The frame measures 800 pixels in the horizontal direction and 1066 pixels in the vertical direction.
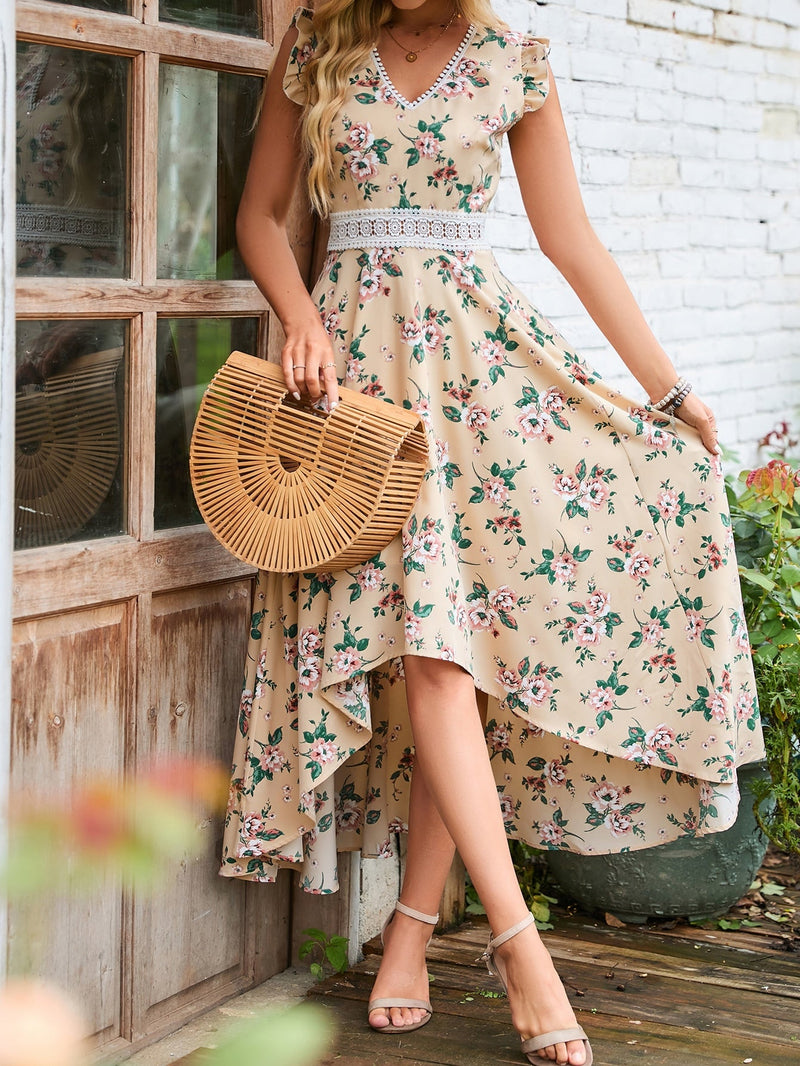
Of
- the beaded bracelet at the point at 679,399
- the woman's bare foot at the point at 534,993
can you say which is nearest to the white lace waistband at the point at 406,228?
the beaded bracelet at the point at 679,399

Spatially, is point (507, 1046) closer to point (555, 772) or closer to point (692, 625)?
point (555, 772)

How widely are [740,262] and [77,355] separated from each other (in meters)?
2.35

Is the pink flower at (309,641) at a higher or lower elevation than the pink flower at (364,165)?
lower

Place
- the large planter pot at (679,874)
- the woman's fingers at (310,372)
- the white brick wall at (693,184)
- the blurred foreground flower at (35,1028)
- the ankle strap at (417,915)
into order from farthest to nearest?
the white brick wall at (693,184) < the large planter pot at (679,874) < the ankle strap at (417,915) < the woman's fingers at (310,372) < the blurred foreground flower at (35,1028)

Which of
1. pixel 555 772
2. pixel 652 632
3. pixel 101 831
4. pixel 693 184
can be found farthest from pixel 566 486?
pixel 101 831

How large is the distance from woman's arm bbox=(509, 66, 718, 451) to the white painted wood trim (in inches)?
36.4

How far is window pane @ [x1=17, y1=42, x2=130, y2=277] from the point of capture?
67.8 inches

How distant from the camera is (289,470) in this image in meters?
1.88

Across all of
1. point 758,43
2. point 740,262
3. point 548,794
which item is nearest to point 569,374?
point 548,794

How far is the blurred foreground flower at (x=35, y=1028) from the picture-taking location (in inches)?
14.8

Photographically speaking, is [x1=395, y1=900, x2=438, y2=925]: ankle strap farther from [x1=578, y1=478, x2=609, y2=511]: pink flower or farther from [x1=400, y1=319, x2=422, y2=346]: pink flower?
[x1=400, y1=319, x2=422, y2=346]: pink flower

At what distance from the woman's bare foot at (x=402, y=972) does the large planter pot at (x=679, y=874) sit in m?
0.58

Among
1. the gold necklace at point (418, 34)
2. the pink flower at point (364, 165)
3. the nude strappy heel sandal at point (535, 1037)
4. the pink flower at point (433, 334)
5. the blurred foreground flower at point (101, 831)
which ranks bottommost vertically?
the nude strappy heel sandal at point (535, 1037)

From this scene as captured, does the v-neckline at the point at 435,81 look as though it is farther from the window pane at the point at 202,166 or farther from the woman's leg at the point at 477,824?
the woman's leg at the point at 477,824
